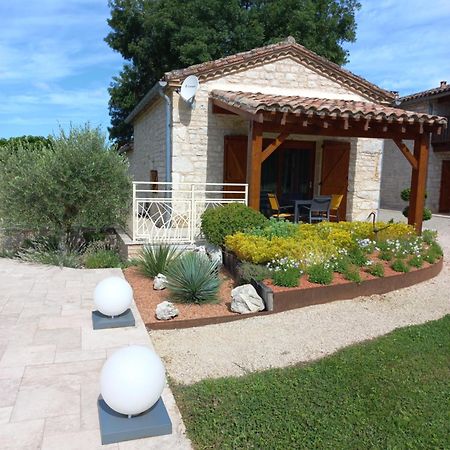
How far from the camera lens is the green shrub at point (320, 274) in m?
5.90

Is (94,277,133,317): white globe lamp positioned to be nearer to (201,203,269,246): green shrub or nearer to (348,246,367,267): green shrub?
(201,203,269,246): green shrub

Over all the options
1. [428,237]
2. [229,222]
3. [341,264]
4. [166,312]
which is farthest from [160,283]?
[428,237]

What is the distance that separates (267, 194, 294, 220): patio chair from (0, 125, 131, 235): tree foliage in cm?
341

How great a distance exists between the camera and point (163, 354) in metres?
4.38

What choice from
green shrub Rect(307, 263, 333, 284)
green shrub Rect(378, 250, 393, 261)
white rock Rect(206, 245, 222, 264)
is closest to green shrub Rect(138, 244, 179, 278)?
white rock Rect(206, 245, 222, 264)

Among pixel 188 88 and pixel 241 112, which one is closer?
pixel 241 112

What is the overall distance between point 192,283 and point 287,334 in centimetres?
158

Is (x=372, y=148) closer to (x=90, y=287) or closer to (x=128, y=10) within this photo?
(x=90, y=287)

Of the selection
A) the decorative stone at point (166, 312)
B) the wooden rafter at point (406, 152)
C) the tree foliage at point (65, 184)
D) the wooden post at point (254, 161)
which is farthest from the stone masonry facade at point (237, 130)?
the decorative stone at point (166, 312)

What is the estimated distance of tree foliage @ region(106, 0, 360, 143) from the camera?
17.6 metres

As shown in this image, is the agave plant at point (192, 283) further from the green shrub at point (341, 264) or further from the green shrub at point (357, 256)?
the green shrub at point (357, 256)

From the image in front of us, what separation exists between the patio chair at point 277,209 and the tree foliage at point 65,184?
11.2ft

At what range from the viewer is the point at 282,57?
1065 cm

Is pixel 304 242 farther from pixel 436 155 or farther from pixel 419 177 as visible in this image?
pixel 436 155
